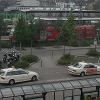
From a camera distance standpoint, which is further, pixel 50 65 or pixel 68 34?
pixel 68 34

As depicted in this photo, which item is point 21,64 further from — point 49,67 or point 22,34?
point 22,34

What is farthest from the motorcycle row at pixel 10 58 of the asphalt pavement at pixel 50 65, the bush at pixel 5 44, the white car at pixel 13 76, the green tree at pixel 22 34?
the bush at pixel 5 44

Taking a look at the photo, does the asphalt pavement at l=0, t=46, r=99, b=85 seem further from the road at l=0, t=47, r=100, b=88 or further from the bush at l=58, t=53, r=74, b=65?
the bush at l=58, t=53, r=74, b=65

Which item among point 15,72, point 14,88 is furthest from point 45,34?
point 14,88

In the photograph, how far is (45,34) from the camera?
4288cm

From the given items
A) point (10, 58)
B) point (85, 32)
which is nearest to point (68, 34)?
point (85, 32)

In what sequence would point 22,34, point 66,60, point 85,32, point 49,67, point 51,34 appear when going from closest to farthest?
point 49,67 < point 66,60 < point 22,34 < point 51,34 < point 85,32

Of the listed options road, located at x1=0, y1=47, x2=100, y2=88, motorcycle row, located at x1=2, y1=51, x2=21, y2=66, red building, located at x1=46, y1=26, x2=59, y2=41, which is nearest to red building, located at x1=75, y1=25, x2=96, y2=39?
red building, located at x1=46, y1=26, x2=59, y2=41

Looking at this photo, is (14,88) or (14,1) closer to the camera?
(14,88)

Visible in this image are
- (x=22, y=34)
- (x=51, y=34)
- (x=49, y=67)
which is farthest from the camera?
(x=51, y=34)

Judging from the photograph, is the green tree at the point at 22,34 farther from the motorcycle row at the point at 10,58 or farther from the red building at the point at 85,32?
the motorcycle row at the point at 10,58

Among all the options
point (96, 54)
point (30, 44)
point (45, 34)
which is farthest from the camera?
point (45, 34)

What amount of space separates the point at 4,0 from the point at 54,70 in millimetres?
121926

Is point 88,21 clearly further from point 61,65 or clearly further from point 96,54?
point 61,65
